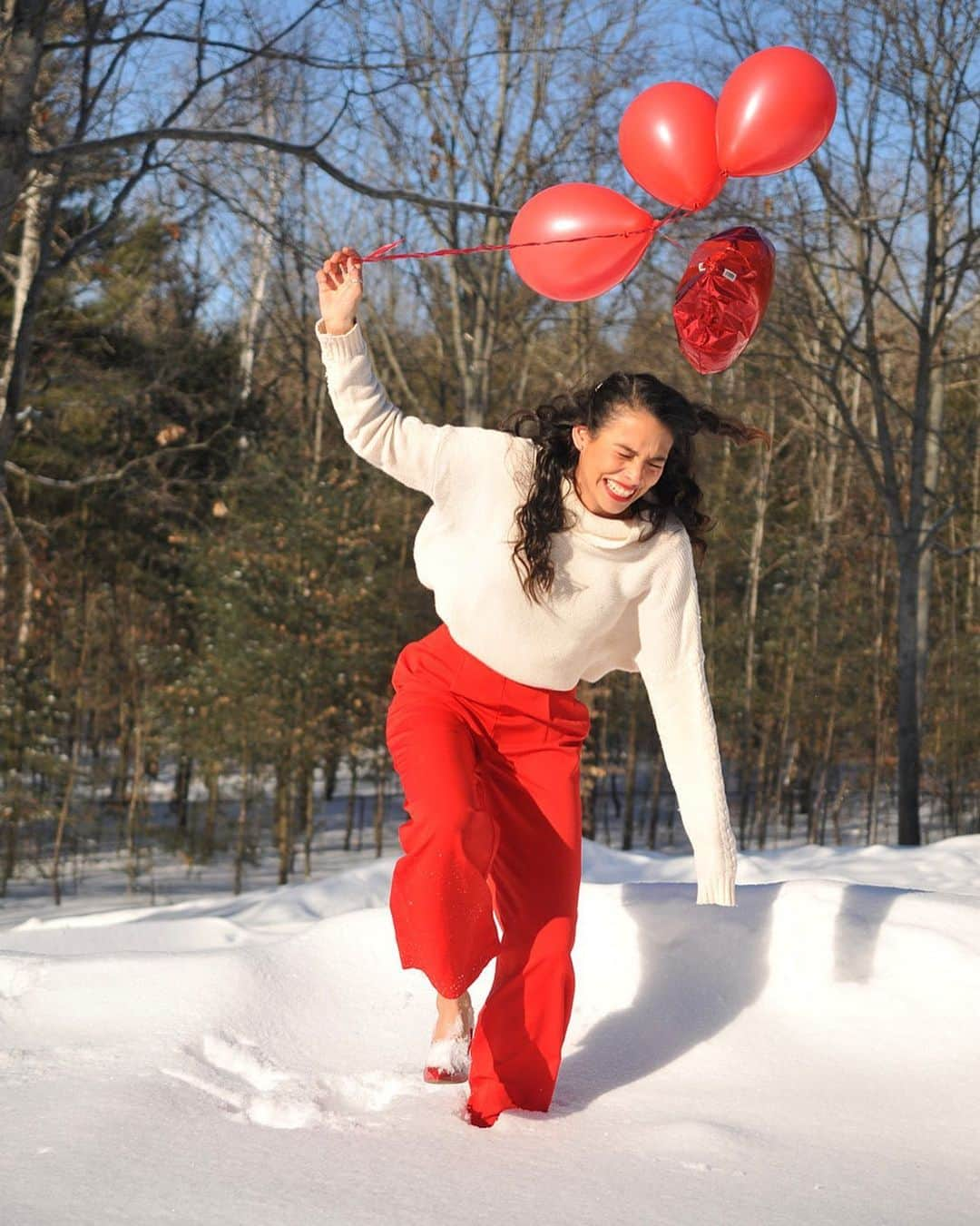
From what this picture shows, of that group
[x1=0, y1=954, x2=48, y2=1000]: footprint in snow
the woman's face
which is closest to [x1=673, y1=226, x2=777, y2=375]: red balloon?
the woman's face

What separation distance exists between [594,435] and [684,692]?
0.61 metres

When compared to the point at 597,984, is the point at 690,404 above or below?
above

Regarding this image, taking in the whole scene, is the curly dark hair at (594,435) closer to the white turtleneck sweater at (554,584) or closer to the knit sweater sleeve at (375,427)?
the white turtleneck sweater at (554,584)

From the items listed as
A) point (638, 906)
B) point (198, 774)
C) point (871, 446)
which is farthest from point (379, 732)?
point (638, 906)

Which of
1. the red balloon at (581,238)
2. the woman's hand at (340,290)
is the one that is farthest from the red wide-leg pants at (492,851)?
the red balloon at (581,238)

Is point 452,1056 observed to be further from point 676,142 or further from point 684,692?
point 676,142

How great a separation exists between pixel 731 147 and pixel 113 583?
48.6 feet

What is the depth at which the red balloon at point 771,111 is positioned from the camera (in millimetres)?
3379

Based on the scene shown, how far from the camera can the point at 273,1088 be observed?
288 centimetres

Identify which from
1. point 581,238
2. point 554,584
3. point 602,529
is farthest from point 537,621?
point 581,238

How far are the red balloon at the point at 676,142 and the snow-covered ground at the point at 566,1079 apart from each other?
6.19 ft

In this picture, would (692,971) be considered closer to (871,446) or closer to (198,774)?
(871,446)

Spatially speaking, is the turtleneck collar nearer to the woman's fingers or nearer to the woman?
the woman

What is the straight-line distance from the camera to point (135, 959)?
3410 mm
